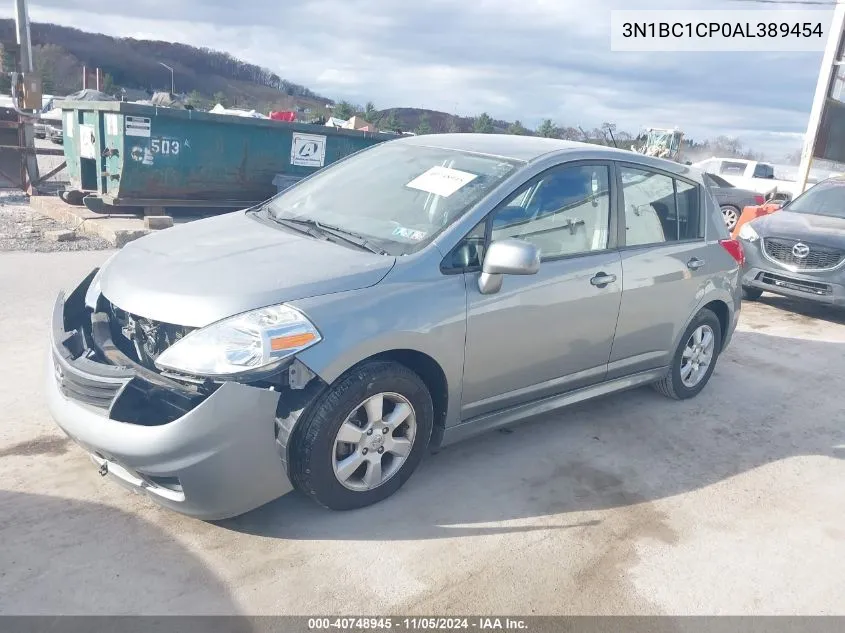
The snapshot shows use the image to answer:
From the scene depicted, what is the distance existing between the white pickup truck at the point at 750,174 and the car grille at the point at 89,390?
18378mm

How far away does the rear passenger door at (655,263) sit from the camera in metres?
4.37

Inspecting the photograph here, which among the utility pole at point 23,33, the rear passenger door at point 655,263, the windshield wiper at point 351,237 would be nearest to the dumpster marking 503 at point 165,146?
the utility pole at point 23,33

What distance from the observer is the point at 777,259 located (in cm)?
842

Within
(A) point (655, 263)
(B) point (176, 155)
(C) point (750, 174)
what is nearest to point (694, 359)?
(A) point (655, 263)

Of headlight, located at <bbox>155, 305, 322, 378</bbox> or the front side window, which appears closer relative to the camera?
headlight, located at <bbox>155, 305, 322, 378</bbox>

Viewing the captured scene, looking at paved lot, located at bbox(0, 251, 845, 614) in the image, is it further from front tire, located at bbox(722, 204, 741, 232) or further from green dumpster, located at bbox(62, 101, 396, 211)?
front tire, located at bbox(722, 204, 741, 232)

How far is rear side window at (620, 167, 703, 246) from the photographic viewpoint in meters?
4.43

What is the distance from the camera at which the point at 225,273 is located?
3.13 m

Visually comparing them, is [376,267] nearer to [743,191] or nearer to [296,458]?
[296,458]

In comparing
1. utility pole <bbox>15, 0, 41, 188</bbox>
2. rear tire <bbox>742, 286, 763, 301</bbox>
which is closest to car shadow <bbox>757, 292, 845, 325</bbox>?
rear tire <bbox>742, 286, 763, 301</bbox>

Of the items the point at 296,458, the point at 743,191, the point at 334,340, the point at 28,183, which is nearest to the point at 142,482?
the point at 296,458

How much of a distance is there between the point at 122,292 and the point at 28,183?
1007cm

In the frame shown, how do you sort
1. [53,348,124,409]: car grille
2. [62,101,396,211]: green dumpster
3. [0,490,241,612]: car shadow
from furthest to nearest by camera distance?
[62,101,396,211]: green dumpster → [53,348,124,409]: car grille → [0,490,241,612]: car shadow

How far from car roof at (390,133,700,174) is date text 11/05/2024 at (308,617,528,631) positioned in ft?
7.78
